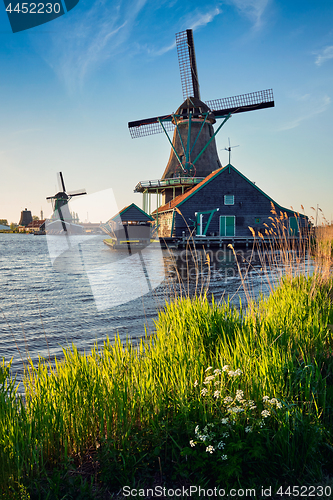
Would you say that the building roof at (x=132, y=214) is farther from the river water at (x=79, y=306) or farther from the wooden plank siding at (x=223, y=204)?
the river water at (x=79, y=306)

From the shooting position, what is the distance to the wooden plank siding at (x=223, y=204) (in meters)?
28.7

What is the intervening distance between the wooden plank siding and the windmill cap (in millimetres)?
7842

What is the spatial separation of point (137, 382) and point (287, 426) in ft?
3.49

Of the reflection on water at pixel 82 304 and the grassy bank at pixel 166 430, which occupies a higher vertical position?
the grassy bank at pixel 166 430

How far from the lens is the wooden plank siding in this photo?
28703 mm

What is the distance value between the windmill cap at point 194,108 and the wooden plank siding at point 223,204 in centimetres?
784

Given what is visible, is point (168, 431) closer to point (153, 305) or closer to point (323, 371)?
point (323, 371)

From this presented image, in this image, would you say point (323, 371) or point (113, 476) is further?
point (323, 371)

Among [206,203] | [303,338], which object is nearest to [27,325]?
[303,338]

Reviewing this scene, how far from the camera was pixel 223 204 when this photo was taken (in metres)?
29.4

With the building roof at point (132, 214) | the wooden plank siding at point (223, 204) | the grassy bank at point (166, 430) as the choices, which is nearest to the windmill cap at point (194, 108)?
the wooden plank siding at point (223, 204)

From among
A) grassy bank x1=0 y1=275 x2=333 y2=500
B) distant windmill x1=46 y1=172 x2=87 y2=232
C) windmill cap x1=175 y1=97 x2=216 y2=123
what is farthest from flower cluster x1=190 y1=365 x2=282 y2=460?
distant windmill x1=46 y1=172 x2=87 y2=232

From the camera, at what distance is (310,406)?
84.7 inches

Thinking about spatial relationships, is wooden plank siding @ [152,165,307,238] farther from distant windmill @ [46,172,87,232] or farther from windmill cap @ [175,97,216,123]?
distant windmill @ [46,172,87,232]
